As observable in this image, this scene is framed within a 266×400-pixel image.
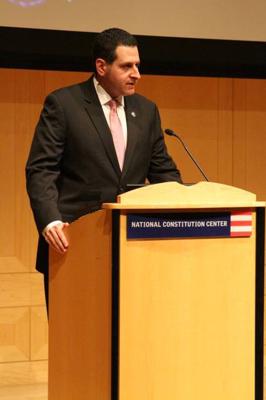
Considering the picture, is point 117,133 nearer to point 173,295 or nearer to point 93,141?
point 93,141

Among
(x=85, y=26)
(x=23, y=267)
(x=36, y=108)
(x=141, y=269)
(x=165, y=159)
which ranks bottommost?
(x=23, y=267)

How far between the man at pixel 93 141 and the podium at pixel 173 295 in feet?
1.17

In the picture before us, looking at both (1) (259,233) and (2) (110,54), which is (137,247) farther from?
(2) (110,54)

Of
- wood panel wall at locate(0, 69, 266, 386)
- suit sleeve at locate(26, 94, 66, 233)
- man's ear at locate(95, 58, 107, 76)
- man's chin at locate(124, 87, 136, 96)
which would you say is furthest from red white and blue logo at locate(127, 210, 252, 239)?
wood panel wall at locate(0, 69, 266, 386)

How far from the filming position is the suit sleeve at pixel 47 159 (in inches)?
90.3

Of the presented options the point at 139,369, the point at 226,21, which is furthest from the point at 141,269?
the point at 226,21

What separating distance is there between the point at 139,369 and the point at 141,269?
0.27m

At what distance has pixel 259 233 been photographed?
6.63 feet

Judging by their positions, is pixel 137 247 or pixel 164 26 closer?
pixel 137 247

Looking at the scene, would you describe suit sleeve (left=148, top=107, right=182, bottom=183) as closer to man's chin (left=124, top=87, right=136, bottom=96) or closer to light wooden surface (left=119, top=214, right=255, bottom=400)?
man's chin (left=124, top=87, right=136, bottom=96)

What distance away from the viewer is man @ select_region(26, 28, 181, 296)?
7.88 ft

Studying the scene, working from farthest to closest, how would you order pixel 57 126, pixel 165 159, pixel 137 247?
pixel 165 159, pixel 57 126, pixel 137 247

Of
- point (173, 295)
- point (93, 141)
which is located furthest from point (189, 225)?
point (93, 141)

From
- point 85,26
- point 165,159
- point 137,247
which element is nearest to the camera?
point 137,247
